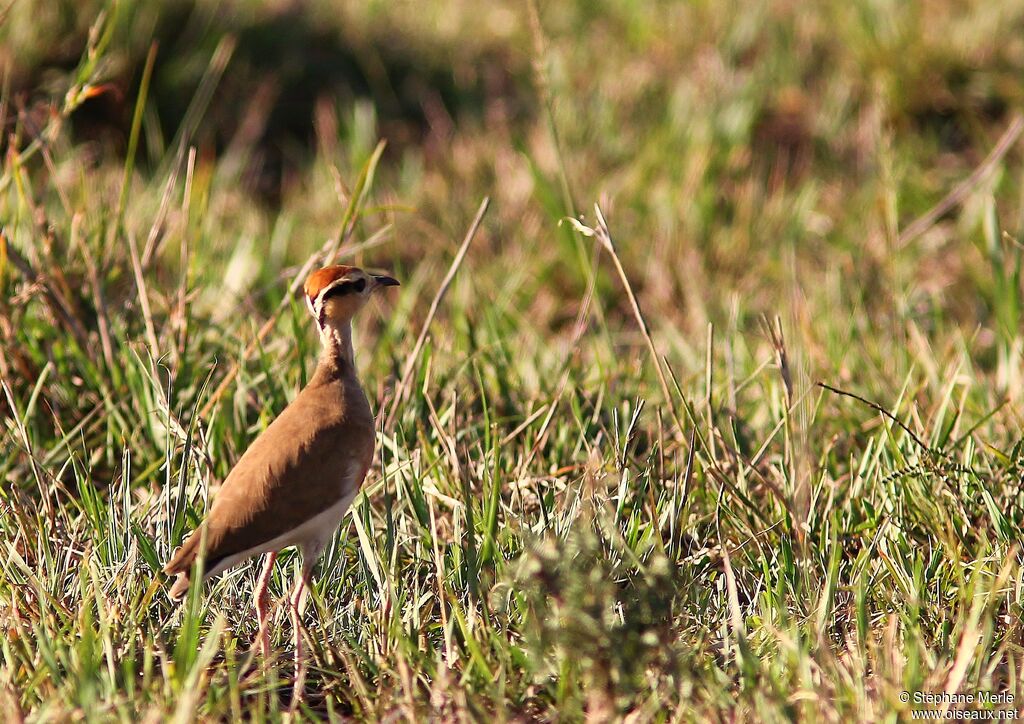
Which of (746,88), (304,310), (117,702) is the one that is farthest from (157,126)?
(117,702)

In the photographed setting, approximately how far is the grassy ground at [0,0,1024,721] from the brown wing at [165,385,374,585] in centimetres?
17

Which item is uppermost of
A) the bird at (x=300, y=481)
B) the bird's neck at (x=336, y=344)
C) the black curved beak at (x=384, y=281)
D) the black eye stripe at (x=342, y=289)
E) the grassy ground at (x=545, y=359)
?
the black eye stripe at (x=342, y=289)

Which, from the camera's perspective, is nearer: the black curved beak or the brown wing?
the brown wing

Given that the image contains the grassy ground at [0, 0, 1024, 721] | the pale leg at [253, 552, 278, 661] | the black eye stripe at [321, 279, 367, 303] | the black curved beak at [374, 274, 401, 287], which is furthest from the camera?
the black curved beak at [374, 274, 401, 287]

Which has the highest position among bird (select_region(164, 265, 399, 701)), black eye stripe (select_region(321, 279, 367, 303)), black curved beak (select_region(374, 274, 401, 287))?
black eye stripe (select_region(321, 279, 367, 303))

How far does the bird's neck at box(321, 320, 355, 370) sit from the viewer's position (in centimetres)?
288

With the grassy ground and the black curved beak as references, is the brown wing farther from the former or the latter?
the black curved beak

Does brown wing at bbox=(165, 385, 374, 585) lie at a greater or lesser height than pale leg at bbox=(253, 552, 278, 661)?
greater

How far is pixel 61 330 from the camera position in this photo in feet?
12.5

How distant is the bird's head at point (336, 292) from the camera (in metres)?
2.83

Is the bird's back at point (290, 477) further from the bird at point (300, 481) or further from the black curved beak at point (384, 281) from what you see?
the black curved beak at point (384, 281)

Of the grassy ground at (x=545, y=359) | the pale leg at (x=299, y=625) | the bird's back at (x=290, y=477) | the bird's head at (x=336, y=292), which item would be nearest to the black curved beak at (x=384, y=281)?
the bird's head at (x=336, y=292)

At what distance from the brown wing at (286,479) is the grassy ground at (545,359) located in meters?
0.17

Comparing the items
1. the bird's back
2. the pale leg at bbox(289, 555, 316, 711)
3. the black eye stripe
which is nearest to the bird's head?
the black eye stripe
